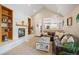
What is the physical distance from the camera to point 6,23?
2627 millimetres

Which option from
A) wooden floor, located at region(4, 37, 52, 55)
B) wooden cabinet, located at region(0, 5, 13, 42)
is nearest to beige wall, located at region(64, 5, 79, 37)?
wooden floor, located at region(4, 37, 52, 55)

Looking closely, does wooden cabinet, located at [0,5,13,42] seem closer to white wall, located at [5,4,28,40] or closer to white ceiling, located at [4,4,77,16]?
white wall, located at [5,4,28,40]

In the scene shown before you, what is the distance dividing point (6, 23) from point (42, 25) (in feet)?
2.57

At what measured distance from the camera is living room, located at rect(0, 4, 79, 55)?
264 cm

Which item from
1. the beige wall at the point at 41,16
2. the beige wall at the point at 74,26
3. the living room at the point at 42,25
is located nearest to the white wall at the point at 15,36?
the living room at the point at 42,25

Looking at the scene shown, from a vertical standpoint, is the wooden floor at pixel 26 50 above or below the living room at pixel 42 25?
below

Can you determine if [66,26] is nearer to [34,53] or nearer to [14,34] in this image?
[34,53]

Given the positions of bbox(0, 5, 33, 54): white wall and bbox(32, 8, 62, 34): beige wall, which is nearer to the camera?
bbox(0, 5, 33, 54): white wall

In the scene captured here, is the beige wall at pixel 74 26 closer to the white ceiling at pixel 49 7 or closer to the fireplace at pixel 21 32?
the white ceiling at pixel 49 7

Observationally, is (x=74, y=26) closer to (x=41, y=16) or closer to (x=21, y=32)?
(x=41, y=16)

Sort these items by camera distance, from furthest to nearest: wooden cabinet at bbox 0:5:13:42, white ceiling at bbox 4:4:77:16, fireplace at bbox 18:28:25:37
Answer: fireplace at bbox 18:28:25:37, white ceiling at bbox 4:4:77:16, wooden cabinet at bbox 0:5:13:42

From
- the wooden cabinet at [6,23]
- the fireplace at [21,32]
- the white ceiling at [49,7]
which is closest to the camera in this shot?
the wooden cabinet at [6,23]

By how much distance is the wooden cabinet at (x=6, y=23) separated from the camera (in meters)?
2.54

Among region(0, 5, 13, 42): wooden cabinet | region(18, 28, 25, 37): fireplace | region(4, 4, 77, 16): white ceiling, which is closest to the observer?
region(0, 5, 13, 42): wooden cabinet
